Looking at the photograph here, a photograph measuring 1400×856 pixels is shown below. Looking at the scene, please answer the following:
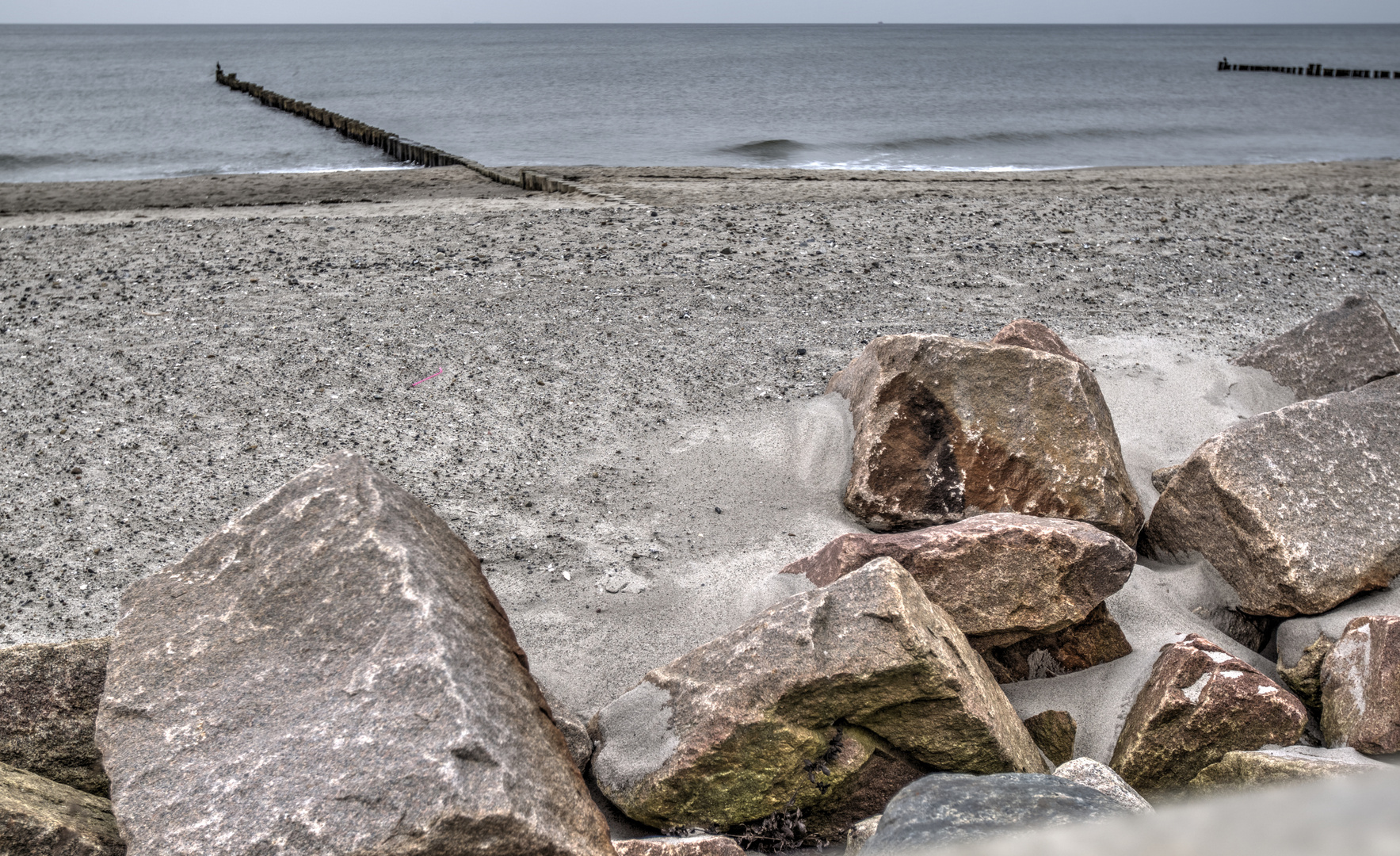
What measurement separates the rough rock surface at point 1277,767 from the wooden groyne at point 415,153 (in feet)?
33.3

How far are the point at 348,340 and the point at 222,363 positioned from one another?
0.82 metres

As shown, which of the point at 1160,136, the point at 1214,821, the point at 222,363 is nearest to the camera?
the point at 1214,821

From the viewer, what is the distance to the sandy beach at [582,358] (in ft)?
14.9

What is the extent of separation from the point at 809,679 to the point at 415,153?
1921cm

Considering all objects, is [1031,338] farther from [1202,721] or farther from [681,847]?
[681,847]

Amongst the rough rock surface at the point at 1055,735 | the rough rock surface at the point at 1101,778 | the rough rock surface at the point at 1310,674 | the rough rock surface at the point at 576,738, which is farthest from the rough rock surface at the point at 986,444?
the rough rock surface at the point at 576,738

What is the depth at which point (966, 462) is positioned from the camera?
454 centimetres

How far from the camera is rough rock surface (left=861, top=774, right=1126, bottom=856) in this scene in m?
2.07

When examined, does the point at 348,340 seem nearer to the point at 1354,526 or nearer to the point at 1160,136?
the point at 1354,526

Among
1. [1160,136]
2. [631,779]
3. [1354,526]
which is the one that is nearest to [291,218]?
[631,779]

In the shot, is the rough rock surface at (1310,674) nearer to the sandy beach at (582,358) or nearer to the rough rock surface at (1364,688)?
the rough rock surface at (1364,688)

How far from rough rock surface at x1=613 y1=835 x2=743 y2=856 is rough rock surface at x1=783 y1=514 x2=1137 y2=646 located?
1246mm

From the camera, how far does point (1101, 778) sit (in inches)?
108

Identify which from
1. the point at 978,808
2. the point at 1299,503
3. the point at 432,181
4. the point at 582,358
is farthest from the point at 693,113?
the point at 978,808
